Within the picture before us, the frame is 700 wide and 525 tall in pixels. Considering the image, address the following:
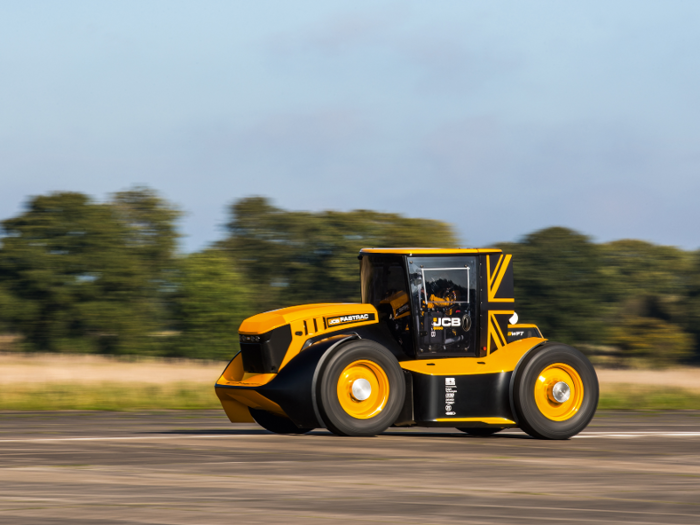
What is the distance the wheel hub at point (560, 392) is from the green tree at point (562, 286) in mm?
63187

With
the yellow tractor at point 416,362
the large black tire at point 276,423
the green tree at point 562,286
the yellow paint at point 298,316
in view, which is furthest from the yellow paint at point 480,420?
the green tree at point 562,286

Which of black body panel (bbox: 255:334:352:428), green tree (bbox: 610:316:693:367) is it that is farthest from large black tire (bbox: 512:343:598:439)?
green tree (bbox: 610:316:693:367)

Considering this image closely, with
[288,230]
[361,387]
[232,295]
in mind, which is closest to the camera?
[361,387]

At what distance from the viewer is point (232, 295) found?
251 ft

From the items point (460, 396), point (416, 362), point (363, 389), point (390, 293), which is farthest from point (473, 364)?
point (363, 389)

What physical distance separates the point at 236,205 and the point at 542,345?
76083 mm

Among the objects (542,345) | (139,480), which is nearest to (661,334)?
(542,345)

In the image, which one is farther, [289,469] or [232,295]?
[232,295]

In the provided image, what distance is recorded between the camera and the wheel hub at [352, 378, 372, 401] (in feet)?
44.7

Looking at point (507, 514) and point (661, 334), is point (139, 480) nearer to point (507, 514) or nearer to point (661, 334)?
point (507, 514)

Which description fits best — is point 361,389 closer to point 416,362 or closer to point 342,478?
point 416,362

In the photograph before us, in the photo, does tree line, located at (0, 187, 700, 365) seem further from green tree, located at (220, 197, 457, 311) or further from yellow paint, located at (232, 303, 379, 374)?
yellow paint, located at (232, 303, 379, 374)

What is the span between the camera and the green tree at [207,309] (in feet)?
243

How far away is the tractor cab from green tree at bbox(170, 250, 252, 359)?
5892 centimetres
